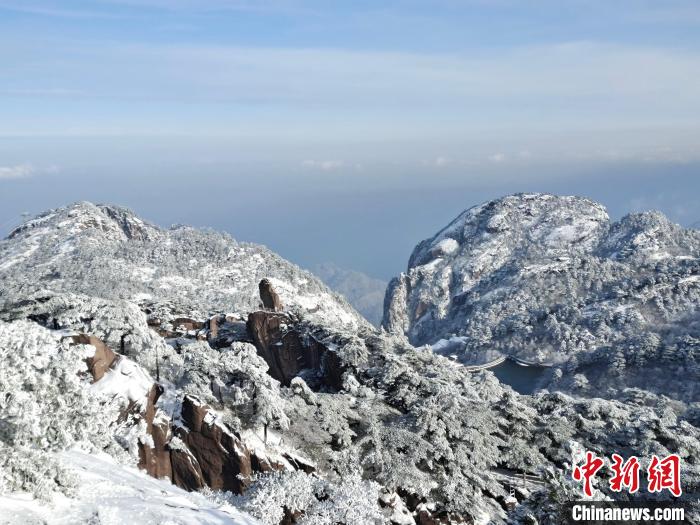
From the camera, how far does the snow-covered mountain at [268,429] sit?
73.5 ft

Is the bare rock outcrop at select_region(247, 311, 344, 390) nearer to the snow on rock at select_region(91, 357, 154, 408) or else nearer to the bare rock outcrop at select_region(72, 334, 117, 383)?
the snow on rock at select_region(91, 357, 154, 408)

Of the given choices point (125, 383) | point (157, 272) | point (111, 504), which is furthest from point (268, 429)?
point (157, 272)

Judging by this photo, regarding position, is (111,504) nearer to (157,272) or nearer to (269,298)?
(269,298)

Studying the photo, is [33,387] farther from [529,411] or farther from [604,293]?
[604,293]

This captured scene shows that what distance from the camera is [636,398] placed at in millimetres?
79500

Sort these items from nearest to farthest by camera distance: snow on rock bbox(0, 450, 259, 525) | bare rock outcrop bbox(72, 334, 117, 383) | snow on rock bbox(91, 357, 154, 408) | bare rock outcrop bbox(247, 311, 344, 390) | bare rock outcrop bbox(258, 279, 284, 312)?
snow on rock bbox(0, 450, 259, 525) → snow on rock bbox(91, 357, 154, 408) → bare rock outcrop bbox(72, 334, 117, 383) → bare rock outcrop bbox(247, 311, 344, 390) → bare rock outcrop bbox(258, 279, 284, 312)

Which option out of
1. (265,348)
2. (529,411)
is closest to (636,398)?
(529,411)

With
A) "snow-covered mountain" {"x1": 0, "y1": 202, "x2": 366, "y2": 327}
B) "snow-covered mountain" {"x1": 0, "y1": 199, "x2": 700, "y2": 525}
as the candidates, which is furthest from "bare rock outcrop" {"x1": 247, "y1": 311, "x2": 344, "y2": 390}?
"snow-covered mountain" {"x1": 0, "y1": 202, "x2": 366, "y2": 327}

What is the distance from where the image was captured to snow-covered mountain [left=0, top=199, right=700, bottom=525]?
73.5ft

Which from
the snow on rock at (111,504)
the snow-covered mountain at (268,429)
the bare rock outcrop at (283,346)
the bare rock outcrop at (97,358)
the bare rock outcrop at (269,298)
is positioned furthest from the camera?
the bare rock outcrop at (269,298)

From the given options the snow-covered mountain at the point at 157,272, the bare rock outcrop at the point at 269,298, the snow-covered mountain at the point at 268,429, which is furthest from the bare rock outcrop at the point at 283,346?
the snow-covered mountain at the point at 157,272

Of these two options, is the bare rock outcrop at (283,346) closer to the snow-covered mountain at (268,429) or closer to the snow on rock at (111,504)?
the snow-covered mountain at (268,429)

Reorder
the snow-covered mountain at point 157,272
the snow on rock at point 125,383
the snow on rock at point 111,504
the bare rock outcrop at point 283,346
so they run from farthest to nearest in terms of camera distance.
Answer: the snow-covered mountain at point 157,272 < the bare rock outcrop at point 283,346 < the snow on rock at point 125,383 < the snow on rock at point 111,504

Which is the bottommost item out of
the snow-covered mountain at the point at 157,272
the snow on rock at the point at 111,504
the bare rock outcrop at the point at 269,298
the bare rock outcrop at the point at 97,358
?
the snow-covered mountain at the point at 157,272
